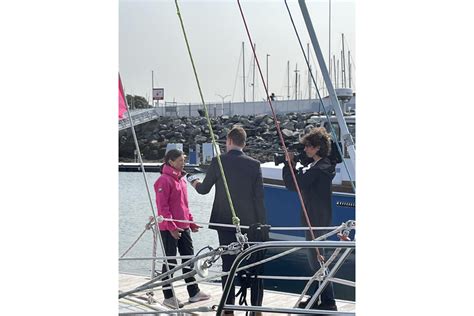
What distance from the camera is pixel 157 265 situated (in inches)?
107

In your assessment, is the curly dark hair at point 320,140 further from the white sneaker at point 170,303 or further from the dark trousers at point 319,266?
the white sneaker at point 170,303

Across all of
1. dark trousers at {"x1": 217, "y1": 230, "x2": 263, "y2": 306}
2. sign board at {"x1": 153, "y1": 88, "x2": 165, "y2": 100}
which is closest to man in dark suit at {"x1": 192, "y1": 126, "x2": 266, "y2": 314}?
dark trousers at {"x1": 217, "y1": 230, "x2": 263, "y2": 306}

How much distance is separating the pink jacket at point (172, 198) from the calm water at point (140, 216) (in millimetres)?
22

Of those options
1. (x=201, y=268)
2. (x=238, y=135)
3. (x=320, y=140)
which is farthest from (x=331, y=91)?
(x=201, y=268)

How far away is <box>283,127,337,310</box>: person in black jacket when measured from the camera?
2.42 m

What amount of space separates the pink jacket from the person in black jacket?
37 centimetres

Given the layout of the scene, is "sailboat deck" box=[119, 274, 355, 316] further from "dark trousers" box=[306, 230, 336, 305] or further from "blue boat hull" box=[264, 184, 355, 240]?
"blue boat hull" box=[264, 184, 355, 240]

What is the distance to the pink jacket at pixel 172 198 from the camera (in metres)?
2.54

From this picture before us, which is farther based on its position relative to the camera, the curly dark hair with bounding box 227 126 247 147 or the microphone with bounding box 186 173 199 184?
the microphone with bounding box 186 173 199 184

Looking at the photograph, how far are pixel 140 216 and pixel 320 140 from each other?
0.63 m

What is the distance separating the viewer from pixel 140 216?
2447mm
